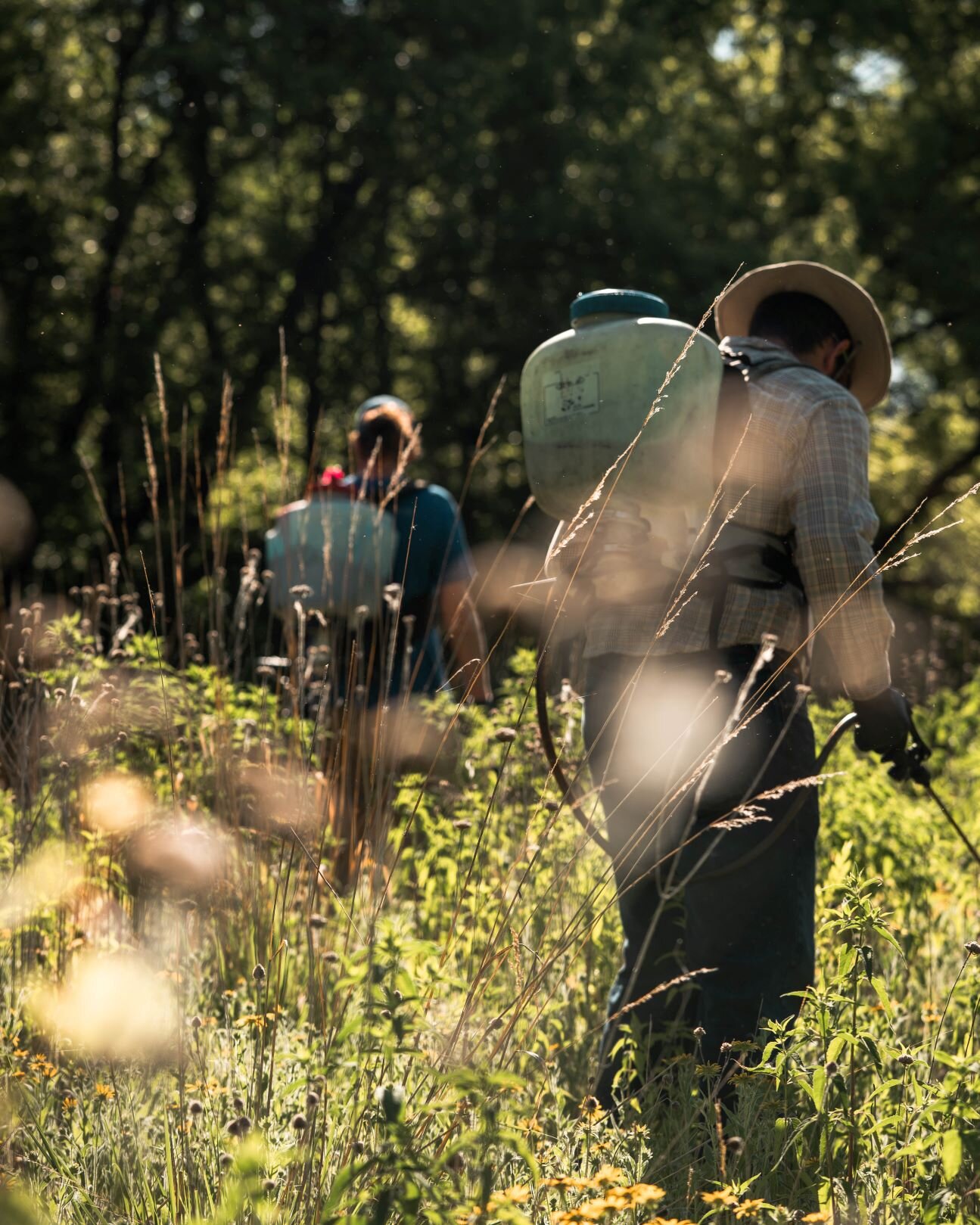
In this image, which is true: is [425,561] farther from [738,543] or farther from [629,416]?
[629,416]

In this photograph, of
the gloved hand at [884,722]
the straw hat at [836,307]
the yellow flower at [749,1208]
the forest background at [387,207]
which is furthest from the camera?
the forest background at [387,207]

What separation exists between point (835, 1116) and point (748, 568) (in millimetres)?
1214

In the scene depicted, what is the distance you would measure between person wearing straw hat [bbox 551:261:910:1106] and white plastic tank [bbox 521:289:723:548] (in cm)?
12

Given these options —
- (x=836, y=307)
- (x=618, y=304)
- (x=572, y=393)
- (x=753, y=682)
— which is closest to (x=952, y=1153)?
(x=753, y=682)

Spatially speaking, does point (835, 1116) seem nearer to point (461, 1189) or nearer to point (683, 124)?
point (461, 1189)

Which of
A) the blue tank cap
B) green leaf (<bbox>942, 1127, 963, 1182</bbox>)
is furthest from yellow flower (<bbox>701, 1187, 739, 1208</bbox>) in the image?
the blue tank cap

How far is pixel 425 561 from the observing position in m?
4.84

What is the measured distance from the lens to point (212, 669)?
3.73 meters

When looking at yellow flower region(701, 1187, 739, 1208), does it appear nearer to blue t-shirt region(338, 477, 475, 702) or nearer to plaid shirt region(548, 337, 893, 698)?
plaid shirt region(548, 337, 893, 698)

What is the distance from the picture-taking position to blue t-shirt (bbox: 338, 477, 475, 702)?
4.74 meters

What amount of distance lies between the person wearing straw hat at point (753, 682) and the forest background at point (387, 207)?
444 inches

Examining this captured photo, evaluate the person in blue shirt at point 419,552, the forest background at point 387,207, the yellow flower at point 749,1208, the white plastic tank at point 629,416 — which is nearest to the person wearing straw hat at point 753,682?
the white plastic tank at point 629,416

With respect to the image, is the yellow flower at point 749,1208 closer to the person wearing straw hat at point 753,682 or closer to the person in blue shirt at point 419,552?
the person wearing straw hat at point 753,682

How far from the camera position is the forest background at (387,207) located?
14695mm
